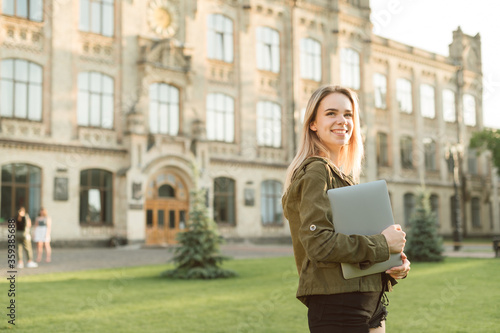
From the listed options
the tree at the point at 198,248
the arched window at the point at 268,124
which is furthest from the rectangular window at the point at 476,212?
the tree at the point at 198,248

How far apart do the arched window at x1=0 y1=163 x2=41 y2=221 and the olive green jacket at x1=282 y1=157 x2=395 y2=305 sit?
24971mm

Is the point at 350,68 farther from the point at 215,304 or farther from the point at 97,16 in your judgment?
the point at 215,304

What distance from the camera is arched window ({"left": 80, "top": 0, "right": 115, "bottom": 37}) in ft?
94.6

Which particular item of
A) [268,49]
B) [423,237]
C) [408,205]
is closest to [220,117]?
[268,49]

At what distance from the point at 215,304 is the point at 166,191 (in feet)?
68.9

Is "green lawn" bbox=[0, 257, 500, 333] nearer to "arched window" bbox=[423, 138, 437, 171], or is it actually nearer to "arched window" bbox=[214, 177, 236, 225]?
"arched window" bbox=[214, 177, 236, 225]

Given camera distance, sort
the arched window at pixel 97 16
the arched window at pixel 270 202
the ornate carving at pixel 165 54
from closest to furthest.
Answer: the arched window at pixel 97 16
the ornate carving at pixel 165 54
the arched window at pixel 270 202

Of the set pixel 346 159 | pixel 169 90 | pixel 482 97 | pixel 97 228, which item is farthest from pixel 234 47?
pixel 346 159

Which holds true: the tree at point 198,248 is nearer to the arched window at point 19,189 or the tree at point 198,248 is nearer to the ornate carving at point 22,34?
the arched window at point 19,189

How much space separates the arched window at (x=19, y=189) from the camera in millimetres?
25422

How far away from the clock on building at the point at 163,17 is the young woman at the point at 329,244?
2971 cm

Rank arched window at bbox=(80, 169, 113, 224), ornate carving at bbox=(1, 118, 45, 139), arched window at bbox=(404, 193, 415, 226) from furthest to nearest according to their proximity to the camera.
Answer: arched window at bbox=(404, 193, 415, 226), arched window at bbox=(80, 169, 113, 224), ornate carving at bbox=(1, 118, 45, 139)

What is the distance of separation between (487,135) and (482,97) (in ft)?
38.3

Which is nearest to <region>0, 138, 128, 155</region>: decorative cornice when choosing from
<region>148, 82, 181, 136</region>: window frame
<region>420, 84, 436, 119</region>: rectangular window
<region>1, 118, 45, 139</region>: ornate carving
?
<region>1, 118, 45, 139</region>: ornate carving
